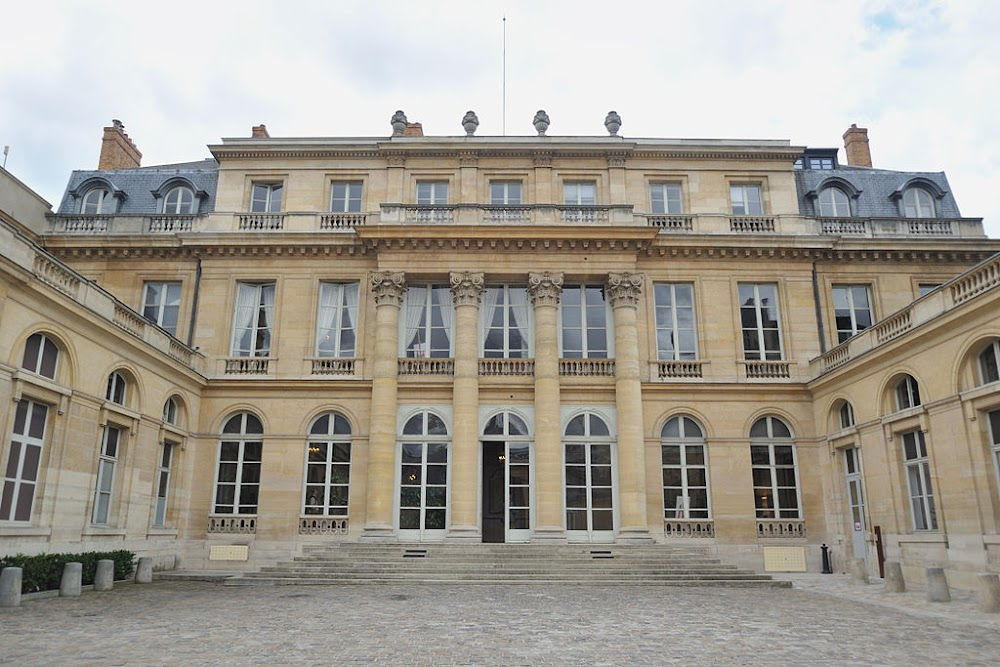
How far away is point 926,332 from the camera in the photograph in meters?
14.7

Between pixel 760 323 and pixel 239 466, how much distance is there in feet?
51.2

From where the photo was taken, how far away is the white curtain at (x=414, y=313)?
69.4 feet

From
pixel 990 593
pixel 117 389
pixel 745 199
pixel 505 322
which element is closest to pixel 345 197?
pixel 505 322

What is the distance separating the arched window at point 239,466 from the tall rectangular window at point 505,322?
23.0 feet

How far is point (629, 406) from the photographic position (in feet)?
65.0

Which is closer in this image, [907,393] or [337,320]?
[907,393]

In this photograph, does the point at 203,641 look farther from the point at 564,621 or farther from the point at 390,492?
the point at 390,492

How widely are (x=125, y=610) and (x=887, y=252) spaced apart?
70.1 ft

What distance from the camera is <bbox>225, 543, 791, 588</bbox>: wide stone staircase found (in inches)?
637

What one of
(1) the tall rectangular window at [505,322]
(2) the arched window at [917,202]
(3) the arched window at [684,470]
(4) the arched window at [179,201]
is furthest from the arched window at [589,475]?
(4) the arched window at [179,201]

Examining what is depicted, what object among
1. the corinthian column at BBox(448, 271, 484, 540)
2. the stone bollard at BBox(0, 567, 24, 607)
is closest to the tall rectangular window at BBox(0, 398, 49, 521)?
the stone bollard at BBox(0, 567, 24, 607)

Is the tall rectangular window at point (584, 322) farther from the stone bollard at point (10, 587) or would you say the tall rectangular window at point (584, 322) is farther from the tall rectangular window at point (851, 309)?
the stone bollard at point (10, 587)

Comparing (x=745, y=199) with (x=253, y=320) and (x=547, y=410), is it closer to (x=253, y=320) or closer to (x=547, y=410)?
(x=547, y=410)

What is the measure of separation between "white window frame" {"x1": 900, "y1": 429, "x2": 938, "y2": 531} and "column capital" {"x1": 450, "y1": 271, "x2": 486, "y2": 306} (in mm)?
11249
